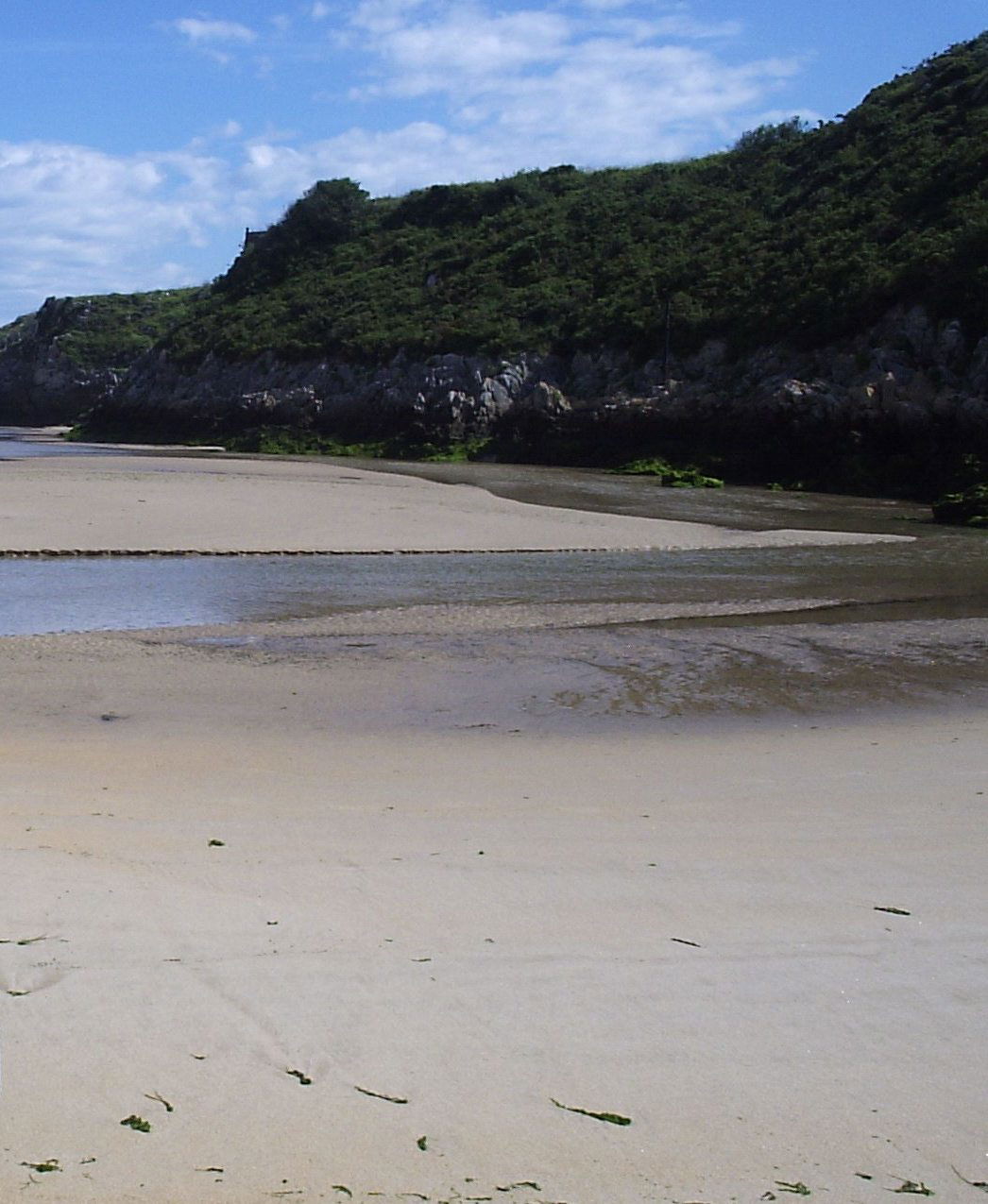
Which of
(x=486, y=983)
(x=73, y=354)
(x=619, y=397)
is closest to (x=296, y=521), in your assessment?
(x=486, y=983)

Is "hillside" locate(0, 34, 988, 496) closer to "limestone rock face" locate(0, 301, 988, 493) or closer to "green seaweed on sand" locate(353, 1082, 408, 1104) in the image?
"limestone rock face" locate(0, 301, 988, 493)

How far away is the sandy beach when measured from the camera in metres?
2.85

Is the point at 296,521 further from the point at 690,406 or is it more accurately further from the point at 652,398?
the point at 652,398

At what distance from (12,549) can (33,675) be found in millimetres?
8370

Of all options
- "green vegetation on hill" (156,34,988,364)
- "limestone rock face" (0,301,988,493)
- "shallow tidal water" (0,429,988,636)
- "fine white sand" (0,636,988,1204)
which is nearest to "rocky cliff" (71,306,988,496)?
"limestone rock face" (0,301,988,493)

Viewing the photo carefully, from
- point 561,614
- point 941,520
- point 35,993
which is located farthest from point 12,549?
point 941,520

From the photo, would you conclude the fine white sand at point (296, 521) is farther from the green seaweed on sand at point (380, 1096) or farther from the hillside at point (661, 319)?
the green seaweed on sand at point (380, 1096)

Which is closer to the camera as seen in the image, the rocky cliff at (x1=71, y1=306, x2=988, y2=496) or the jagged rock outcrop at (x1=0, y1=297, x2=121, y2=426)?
the rocky cliff at (x1=71, y1=306, x2=988, y2=496)

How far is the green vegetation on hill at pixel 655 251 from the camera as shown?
41.9m

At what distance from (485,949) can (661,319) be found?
148 feet

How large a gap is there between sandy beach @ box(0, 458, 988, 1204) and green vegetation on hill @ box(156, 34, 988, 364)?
33108mm

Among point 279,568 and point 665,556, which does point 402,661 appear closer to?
point 279,568

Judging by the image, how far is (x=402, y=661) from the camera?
10453 mm

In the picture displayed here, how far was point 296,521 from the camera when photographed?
2133 cm
